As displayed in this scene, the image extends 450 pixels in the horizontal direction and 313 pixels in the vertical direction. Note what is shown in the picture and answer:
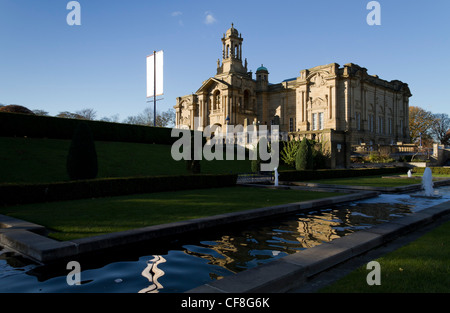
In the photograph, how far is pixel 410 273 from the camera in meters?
4.04

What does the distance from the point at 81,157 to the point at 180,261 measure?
34.8 ft

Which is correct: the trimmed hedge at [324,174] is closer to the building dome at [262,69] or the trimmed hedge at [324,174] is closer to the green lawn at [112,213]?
the green lawn at [112,213]

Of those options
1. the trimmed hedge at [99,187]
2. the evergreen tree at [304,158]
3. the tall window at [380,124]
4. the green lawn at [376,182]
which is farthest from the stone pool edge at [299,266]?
the tall window at [380,124]

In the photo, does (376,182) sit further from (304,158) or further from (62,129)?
(62,129)

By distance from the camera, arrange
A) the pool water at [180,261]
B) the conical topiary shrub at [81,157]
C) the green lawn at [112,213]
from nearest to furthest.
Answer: the pool water at [180,261]
the green lawn at [112,213]
the conical topiary shrub at [81,157]

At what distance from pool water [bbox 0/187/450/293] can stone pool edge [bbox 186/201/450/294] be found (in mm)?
790

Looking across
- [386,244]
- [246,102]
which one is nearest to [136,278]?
[386,244]

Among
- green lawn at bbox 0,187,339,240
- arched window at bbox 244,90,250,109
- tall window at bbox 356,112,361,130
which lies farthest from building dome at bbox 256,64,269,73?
green lawn at bbox 0,187,339,240

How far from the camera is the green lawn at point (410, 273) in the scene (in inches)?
141

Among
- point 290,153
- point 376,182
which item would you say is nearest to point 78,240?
point 376,182

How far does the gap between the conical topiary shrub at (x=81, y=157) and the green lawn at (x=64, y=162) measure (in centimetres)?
267

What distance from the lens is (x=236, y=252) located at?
584 cm
